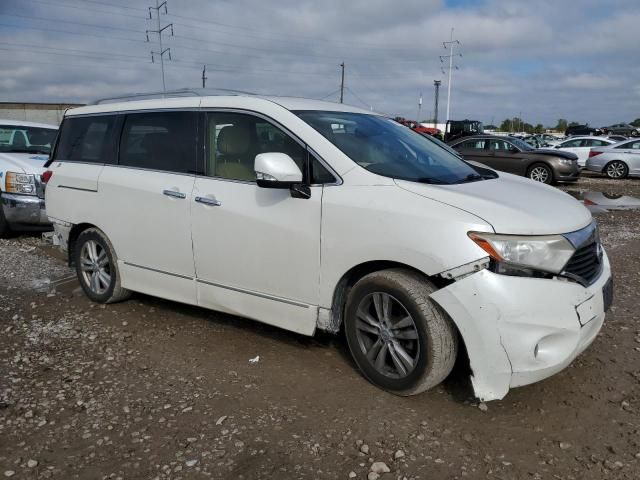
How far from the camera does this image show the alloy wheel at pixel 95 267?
5.00m

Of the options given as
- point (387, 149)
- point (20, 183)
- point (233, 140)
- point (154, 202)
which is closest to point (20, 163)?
point (20, 183)

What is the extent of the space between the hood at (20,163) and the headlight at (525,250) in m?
6.70

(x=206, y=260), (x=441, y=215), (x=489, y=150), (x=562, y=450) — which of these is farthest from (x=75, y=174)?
(x=489, y=150)

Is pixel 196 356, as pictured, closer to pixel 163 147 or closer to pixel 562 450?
pixel 163 147

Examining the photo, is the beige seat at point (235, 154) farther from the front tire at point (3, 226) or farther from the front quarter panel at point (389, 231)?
the front tire at point (3, 226)

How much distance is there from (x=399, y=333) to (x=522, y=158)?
1419cm

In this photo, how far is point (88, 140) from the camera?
5062mm

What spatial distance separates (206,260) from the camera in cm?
403

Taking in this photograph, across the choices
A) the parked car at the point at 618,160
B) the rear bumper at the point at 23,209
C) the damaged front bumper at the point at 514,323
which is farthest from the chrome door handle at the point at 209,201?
the parked car at the point at 618,160

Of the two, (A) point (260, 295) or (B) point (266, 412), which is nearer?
(B) point (266, 412)

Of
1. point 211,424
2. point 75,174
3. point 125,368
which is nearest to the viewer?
point 211,424

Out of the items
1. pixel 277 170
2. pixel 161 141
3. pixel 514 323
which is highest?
pixel 161 141

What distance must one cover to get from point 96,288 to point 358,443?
3.22 metres

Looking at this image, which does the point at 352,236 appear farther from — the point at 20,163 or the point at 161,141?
the point at 20,163
